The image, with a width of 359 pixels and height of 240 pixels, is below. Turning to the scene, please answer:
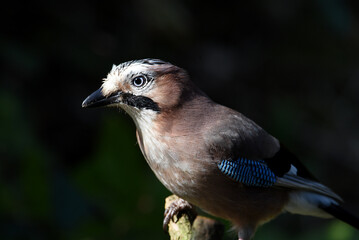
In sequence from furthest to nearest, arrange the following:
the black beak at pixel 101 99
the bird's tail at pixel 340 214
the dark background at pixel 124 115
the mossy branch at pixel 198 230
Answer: the dark background at pixel 124 115
the bird's tail at pixel 340 214
the black beak at pixel 101 99
the mossy branch at pixel 198 230

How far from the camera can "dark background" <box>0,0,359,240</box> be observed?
460 cm

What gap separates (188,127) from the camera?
3.54 meters

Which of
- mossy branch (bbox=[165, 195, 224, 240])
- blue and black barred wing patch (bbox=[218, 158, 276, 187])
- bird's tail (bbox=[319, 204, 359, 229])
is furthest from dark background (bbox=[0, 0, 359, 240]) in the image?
blue and black barred wing patch (bbox=[218, 158, 276, 187])

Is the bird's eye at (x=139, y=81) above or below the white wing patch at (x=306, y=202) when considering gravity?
above

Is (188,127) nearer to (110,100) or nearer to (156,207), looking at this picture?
(110,100)

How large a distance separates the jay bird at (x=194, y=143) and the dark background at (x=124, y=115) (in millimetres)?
1035

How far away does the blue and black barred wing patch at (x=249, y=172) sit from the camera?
3566 mm

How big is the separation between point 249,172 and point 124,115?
2.82 metres

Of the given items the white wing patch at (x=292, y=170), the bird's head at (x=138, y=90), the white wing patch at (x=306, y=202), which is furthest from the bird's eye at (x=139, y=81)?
the white wing patch at (x=306, y=202)

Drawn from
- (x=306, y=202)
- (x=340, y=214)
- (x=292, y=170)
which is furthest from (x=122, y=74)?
(x=340, y=214)

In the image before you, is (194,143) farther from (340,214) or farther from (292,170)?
(340,214)

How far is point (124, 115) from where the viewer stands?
629cm

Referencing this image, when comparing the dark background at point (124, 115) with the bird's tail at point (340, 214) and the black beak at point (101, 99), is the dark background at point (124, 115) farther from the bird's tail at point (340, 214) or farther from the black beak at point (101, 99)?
the black beak at point (101, 99)

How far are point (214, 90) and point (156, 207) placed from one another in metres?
2.86
